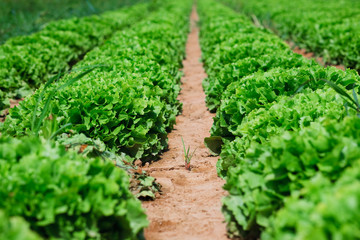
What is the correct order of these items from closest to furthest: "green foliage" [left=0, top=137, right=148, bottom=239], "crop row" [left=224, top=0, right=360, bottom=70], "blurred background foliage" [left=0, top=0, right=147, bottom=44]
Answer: "green foliage" [left=0, top=137, right=148, bottom=239] < "crop row" [left=224, top=0, right=360, bottom=70] < "blurred background foliage" [left=0, top=0, right=147, bottom=44]

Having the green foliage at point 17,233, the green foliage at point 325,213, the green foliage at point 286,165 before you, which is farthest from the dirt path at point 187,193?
the green foliage at point 17,233

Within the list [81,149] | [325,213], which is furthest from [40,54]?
[325,213]

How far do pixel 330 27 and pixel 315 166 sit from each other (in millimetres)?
10611

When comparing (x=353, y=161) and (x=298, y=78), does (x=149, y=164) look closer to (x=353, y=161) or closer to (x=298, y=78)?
(x=298, y=78)

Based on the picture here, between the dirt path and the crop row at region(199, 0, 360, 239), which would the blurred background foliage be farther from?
the crop row at region(199, 0, 360, 239)

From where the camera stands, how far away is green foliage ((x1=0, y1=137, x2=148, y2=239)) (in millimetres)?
2674

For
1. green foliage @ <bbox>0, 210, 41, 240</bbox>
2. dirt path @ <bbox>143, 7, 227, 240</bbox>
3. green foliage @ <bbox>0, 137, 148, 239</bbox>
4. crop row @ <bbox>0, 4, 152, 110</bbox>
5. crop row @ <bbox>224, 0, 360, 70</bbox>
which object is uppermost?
green foliage @ <bbox>0, 210, 41, 240</bbox>

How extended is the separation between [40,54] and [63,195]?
7.74m

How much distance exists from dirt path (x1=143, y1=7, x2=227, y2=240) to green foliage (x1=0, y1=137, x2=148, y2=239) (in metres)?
0.88

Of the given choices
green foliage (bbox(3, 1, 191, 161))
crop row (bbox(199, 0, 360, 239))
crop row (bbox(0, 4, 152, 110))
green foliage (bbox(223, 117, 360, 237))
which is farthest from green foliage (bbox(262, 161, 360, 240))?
crop row (bbox(0, 4, 152, 110))

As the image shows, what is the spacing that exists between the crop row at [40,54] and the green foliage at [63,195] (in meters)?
5.36

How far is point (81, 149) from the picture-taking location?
12.8 ft

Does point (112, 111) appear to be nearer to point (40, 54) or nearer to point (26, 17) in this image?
point (40, 54)

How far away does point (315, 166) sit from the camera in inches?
118
